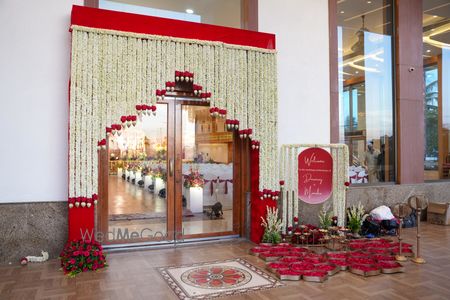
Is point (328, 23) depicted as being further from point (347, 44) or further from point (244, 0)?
point (244, 0)

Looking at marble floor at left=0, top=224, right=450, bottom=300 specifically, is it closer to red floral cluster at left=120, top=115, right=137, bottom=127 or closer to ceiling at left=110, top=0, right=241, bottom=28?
red floral cluster at left=120, top=115, right=137, bottom=127

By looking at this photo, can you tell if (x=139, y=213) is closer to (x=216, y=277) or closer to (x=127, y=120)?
(x=127, y=120)

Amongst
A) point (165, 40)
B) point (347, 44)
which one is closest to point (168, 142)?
point (165, 40)

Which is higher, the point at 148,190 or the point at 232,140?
the point at 232,140

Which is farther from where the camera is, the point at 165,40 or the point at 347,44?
the point at 347,44

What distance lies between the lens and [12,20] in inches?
182

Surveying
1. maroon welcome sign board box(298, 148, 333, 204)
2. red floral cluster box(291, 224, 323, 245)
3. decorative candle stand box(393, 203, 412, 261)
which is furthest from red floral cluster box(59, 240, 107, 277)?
decorative candle stand box(393, 203, 412, 261)

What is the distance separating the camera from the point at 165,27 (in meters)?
4.99

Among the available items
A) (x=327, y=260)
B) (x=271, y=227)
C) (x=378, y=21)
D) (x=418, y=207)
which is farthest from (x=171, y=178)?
(x=378, y=21)

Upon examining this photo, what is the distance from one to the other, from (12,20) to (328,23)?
15.9 ft

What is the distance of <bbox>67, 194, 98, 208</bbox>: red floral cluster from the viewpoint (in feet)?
14.7

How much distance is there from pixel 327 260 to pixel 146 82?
322cm

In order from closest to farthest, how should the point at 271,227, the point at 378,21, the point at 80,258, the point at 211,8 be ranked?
the point at 80,258, the point at 271,227, the point at 211,8, the point at 378,21

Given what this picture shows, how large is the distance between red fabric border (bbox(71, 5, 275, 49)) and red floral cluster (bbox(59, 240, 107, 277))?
2.69m
